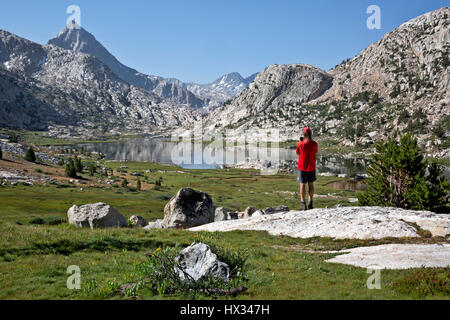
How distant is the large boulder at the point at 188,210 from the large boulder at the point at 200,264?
24689 millimetres

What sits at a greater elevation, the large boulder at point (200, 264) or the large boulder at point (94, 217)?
the large boulder at point (200, 264)

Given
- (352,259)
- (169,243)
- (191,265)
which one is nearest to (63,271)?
(191,265)

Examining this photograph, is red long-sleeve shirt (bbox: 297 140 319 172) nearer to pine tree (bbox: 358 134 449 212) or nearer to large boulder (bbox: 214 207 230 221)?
pine tree (bbox: 358 134 449 212)

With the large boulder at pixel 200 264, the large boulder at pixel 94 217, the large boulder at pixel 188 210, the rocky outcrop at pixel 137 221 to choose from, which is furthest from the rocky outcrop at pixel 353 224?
the large boulder at pixel 200 264

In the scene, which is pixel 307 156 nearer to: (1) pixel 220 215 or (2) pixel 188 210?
(2) pixel 188 210

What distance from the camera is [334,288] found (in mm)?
11594

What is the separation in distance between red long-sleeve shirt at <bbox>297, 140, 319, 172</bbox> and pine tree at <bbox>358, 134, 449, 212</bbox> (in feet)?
64.6

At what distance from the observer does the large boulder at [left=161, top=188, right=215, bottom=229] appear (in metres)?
37.4

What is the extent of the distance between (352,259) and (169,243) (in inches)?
446

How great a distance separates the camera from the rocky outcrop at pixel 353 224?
22062mm

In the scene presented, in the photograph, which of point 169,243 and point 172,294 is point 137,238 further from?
point 172,294

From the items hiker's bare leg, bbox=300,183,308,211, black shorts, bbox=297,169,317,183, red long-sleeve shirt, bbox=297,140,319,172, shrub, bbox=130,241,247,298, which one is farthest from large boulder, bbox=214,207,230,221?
shrub, bbox=130,241,247,298

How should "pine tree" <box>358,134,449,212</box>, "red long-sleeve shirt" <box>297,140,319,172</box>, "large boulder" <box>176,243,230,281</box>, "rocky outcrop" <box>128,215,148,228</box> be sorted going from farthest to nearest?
"rocky outcrop" <box>128,215,148,228</box>, "pine tree" <box>358,134,449,212</box>, "red long-sleeve shirt" <box>297,140,319,172</box>, "large boulder" <box>176,243,230,281</box>

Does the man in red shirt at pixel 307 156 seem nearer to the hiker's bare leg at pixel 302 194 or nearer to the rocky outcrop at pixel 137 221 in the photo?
the hiker's bare leg at pixel 302 194
